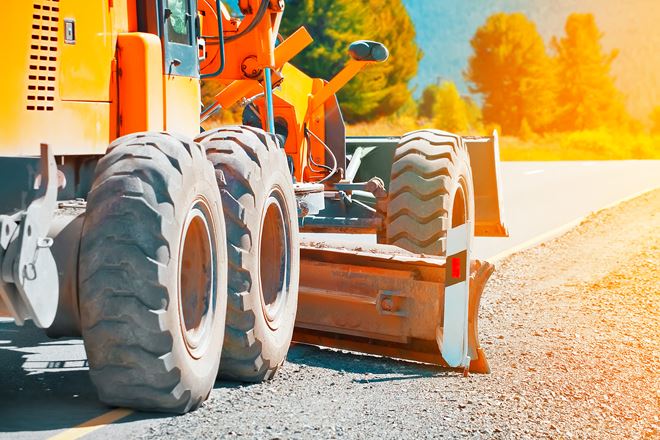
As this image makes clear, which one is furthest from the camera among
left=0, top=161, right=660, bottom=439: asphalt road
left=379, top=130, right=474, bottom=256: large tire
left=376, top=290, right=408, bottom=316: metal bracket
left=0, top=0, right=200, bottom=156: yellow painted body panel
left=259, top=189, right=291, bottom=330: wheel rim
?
left=379, top=130, right=474, bottom=256: large tire

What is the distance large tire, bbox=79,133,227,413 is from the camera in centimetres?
605

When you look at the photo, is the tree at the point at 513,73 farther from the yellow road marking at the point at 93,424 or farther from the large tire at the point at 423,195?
the yellow road marking at the point at 93,424

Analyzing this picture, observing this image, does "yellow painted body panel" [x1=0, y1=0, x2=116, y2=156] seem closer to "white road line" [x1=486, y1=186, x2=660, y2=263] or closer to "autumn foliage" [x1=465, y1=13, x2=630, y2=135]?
"white road line" [x1=486, y1=186, x2=660, y2=263]


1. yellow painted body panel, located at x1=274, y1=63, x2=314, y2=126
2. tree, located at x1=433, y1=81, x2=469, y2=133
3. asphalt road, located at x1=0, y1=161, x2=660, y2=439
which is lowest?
asphalt road, located at x1=0, y1=161, x2=660, y2=439

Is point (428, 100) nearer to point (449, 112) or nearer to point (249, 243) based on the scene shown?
point (449, 112)

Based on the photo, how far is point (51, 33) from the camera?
21.3 ft

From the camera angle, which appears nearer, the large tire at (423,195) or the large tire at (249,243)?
the large tire at (249,243)

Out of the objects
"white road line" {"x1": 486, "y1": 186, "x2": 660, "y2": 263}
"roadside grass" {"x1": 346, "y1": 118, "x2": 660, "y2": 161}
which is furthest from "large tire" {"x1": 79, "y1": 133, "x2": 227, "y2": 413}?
"roadside grass" {"x1": 346, "y1": 118, "x2": 660, "y2": 161}

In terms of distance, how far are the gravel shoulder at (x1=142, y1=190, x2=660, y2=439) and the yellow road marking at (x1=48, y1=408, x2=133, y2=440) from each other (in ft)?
0.77

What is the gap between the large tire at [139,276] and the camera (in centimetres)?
605

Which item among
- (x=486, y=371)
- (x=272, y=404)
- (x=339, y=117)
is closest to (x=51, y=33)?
(x=272, y=404)

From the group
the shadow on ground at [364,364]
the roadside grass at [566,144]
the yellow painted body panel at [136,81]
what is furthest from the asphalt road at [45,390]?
the roadside grass at [566,144]

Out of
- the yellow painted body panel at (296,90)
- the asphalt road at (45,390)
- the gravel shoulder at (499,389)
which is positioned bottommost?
the gravel shoulder at (499,389)

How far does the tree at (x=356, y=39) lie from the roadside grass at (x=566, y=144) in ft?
3.56
